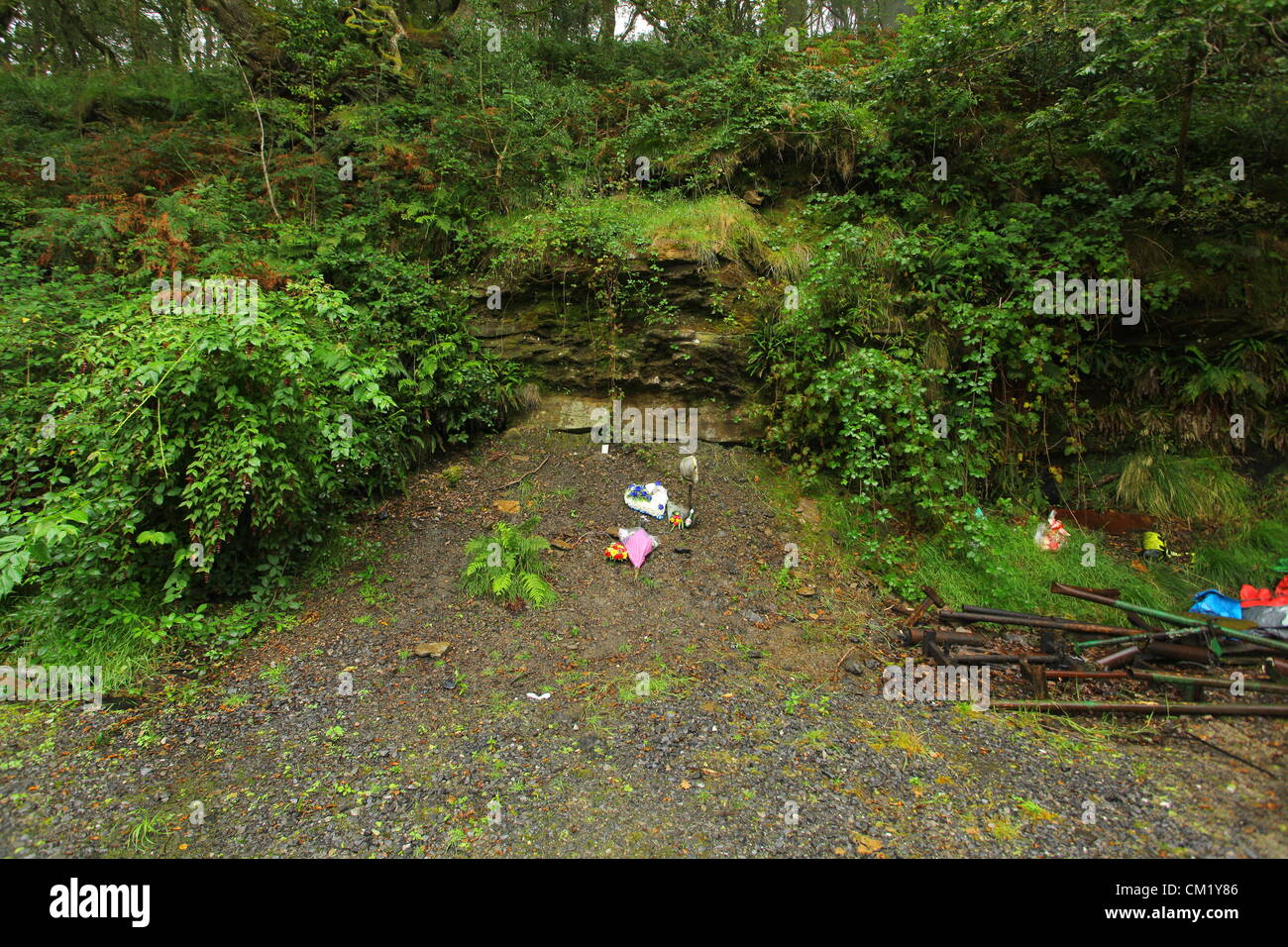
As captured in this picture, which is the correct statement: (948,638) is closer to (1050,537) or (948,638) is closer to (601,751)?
(1050,537)

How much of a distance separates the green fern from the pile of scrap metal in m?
2.97

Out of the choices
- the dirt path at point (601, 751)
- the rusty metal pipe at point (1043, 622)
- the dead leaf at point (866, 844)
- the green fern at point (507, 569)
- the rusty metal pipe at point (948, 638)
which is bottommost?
the dead leaf at point (866, 844)

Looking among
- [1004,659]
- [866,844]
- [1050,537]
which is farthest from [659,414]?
[866,844]

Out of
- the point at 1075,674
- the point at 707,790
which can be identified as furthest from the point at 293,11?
the point at 1075,674

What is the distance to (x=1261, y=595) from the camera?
191 inches

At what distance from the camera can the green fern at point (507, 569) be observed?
473 cm

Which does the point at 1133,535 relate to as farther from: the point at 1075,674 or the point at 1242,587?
the point at 1075,674

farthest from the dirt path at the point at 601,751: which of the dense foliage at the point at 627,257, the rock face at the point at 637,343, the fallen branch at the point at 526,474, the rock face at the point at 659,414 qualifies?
the rock face at the point at 637,343

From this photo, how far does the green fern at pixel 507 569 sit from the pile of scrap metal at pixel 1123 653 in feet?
9.73

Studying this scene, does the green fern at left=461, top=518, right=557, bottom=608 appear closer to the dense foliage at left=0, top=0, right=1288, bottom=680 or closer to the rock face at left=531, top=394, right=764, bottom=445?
the dense foliage at left=0, top=0, right=1288, bottom=680

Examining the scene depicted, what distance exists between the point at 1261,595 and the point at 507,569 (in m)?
6.25

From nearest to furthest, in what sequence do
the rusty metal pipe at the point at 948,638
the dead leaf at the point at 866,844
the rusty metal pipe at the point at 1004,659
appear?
the dead leaf at the point at 866,844 → the rusty metal pipe at the point at 1004,659 → the rusty metal pipe at the point at 948,638

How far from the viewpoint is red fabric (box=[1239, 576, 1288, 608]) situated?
15.6ft

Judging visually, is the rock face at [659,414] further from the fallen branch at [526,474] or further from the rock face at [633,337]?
the fallen branch at [526,474]
